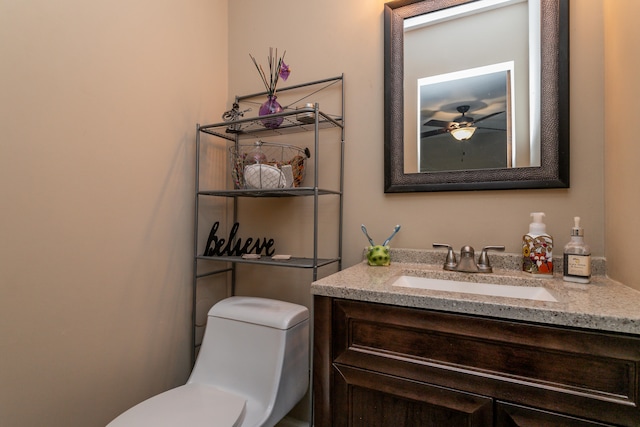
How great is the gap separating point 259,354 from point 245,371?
0.29ft

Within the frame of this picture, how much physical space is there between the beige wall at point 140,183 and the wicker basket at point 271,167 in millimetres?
233

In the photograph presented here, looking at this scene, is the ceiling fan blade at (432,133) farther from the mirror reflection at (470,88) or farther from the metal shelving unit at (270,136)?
the metal shelving unit at (270,136)

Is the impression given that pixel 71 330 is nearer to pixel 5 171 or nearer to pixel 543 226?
pixel 5 171

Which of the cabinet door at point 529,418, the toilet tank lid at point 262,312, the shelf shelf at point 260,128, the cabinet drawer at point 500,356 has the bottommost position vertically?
the cabinet door at point 529,418

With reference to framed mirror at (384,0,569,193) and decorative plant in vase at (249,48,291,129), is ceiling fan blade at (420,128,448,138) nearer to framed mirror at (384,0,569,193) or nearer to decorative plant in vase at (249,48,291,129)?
framed mirror at (384,0,569,193)

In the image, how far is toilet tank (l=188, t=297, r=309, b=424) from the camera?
116 centimetres

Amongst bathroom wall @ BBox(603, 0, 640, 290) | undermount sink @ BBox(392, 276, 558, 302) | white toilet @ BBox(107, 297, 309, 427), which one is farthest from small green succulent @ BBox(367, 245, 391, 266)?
bathroom wall @ BBox(603, 0, 640, 290)

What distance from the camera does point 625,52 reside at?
2.99 ft

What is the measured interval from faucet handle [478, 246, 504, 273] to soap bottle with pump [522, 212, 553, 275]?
9 cm

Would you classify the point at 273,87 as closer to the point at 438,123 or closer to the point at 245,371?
the point at 438,123

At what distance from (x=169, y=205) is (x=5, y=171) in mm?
557

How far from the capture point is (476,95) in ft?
3.95

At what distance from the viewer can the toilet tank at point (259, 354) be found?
1160 millimetres

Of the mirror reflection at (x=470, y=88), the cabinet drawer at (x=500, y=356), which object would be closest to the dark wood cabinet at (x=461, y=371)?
the cabinet drawer at (x=500, y=356)
